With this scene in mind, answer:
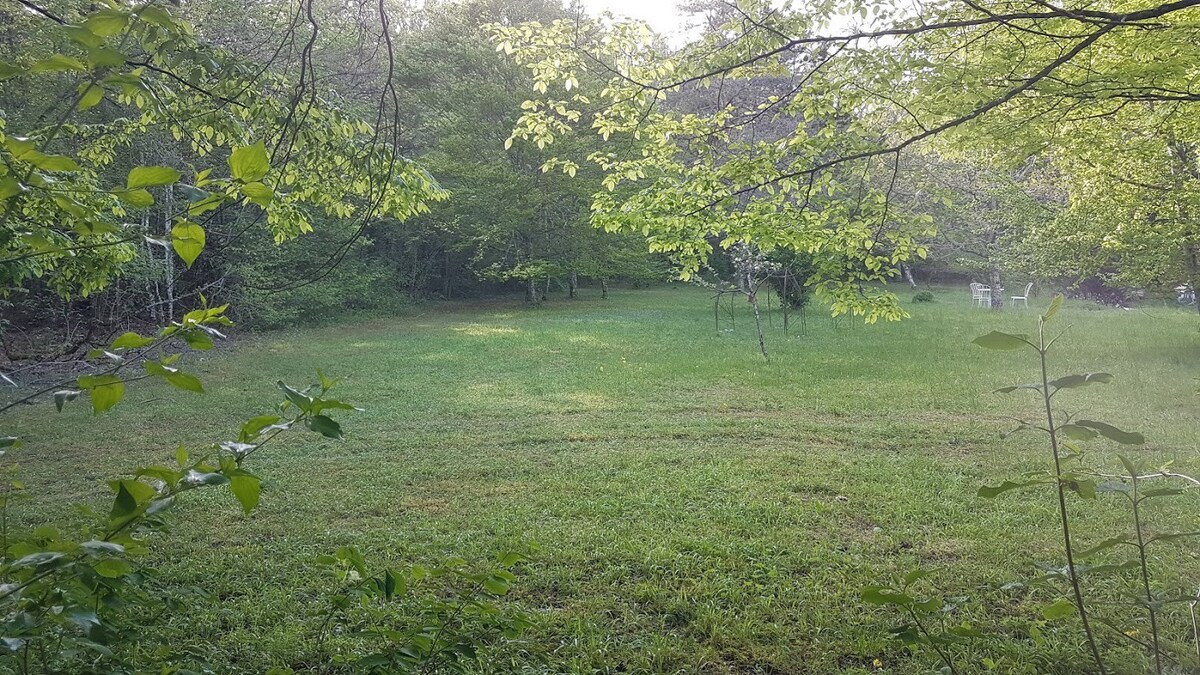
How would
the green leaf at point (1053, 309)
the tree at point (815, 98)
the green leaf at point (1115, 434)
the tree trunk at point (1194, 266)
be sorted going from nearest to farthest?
the green leaf at point (1115, 434) → the green leaf at point (1053, 309) → the tree at point (815, 98) → the tree trunk at point (1194, 266)

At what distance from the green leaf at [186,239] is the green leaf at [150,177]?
0.06 meters

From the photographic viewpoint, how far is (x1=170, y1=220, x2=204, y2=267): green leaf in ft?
2.92

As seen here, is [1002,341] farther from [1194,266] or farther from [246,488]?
[1194,266]

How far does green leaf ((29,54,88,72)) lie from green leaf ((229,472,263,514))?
0.48 metres

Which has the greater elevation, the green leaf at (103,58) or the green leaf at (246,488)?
the green leaf at (103,58)

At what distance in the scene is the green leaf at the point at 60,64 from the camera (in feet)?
2.53

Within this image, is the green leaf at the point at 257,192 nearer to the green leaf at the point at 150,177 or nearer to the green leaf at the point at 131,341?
the green leaf at the point at 150,177

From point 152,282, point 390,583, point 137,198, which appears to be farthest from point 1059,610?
point 152,282

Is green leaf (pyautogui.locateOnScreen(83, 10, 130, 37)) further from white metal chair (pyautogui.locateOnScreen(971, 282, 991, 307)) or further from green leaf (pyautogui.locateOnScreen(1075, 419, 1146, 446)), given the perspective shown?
white metal chair (pyautogui.locateOnScreen(971, 282, 991, 307))

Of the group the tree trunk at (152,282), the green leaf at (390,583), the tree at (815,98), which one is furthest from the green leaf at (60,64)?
the tree trunk at (152,282)

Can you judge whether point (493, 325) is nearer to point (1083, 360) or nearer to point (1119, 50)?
point (1083, 360)

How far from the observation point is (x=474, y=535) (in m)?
4.15

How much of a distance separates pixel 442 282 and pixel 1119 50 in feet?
68.0

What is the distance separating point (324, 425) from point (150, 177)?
1.17 feet
